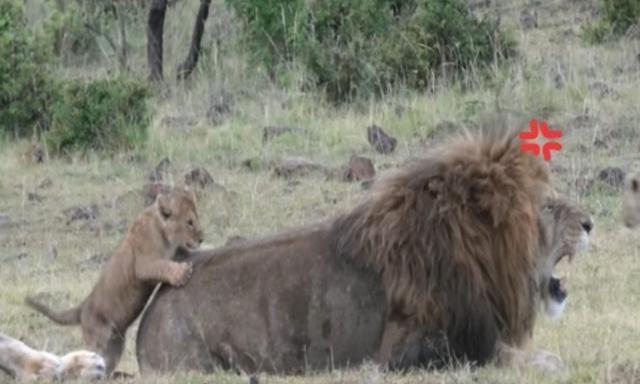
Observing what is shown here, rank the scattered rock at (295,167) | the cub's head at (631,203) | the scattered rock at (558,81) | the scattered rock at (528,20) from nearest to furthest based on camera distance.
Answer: the cub's head at (631,203)
the scattered rock at (295,167)
the scattered rock at (558,81)
the scattered rock at (528,20)

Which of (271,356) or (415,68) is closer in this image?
(271,356)

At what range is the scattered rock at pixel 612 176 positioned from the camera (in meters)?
11.5

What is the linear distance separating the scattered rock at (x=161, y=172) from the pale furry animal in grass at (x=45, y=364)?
622cm

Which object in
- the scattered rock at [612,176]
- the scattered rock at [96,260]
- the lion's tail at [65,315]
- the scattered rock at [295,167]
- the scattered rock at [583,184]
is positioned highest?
the lion's tail at [65,315]

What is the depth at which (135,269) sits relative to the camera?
700cm

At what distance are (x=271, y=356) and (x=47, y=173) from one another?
24.1ft

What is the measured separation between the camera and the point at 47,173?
13492 mm

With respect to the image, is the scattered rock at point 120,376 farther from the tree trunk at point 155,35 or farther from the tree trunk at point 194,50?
the tree trunk at point 155,35

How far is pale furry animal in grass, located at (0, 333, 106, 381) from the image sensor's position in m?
6.31

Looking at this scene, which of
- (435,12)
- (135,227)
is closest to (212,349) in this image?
(135,227)

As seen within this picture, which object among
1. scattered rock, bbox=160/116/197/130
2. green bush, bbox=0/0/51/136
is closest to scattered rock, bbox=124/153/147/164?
scattered rock, bbox=160/116/197/130

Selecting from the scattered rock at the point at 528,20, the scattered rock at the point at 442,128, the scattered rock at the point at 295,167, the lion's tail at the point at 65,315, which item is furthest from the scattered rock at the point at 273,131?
the lion's tail at the point at 65,315

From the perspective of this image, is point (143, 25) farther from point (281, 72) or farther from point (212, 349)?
point (212, 349)

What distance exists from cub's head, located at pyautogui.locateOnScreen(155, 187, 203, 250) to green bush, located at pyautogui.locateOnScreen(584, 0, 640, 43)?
31.1 ft
